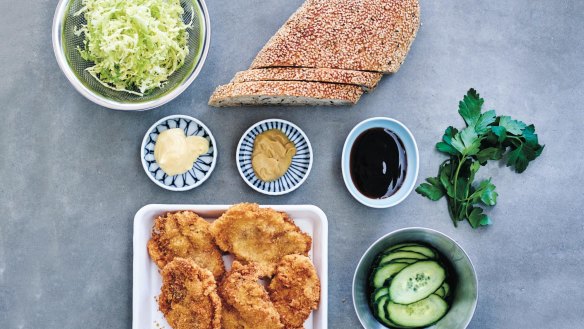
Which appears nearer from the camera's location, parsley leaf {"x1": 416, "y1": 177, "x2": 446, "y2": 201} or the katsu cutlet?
the katsu cutlet

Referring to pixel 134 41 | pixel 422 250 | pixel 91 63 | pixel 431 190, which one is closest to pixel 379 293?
pixel 422 250

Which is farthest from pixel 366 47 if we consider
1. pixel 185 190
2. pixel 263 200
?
pixel 185 190

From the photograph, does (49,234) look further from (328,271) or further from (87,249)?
(328,271)

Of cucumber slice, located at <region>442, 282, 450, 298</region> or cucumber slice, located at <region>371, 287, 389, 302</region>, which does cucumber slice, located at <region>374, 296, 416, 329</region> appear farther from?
cucumber slice, located at <region>442, 282, 450, 298</region>

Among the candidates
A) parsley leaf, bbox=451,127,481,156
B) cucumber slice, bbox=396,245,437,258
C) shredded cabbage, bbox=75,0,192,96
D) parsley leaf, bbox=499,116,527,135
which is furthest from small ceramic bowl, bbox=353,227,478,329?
shredded cabbage, bbox=75,0,192,96

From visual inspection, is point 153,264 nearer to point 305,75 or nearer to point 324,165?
point 324,165

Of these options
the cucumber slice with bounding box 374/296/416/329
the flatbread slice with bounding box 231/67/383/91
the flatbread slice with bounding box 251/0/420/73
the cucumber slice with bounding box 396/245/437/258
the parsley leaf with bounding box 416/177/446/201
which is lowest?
the cucumber slice with bounding box 374/296/416/329

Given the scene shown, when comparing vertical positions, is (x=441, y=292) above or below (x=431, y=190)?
below
